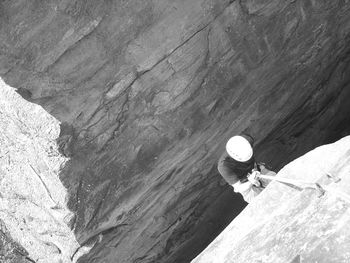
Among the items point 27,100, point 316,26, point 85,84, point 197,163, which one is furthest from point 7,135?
point 316,26

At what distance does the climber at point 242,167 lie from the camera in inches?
235

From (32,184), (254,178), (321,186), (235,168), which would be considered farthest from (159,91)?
(321,186)

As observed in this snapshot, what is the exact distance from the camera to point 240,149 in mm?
5973

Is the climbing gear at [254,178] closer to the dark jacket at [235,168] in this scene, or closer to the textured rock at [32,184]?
the dark jacket at [235,168]

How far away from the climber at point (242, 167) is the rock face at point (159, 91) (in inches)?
24.1

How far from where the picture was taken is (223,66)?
6.45 m

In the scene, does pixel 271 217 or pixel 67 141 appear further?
pixel 67 141

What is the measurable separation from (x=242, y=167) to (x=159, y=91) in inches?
48.5

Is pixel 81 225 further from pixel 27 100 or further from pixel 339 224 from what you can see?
pixel 339 224

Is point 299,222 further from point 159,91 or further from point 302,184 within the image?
point 159,91

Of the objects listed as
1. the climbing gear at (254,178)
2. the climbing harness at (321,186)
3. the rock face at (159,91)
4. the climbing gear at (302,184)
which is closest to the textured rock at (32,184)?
the rock face at (159,91)

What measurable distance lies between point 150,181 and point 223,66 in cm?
157

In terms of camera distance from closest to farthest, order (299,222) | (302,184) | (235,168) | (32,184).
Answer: (299,222), (302,184), (32,184), (235,168)

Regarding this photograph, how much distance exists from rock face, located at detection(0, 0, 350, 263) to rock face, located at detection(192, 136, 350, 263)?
1480 millimetres
